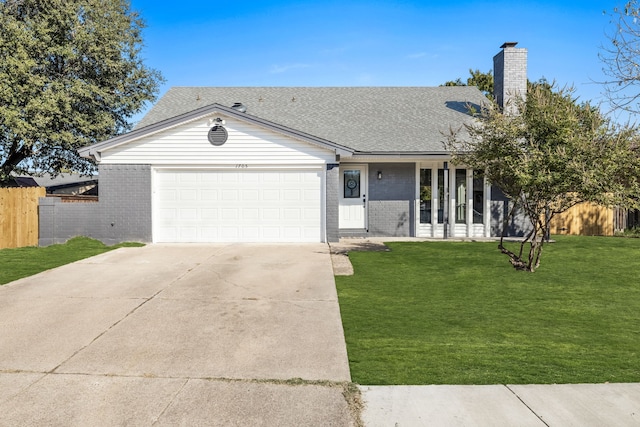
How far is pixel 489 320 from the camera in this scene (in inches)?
225

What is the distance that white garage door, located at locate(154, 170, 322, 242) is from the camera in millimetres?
13234

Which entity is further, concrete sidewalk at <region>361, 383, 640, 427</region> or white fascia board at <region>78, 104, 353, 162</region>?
white fascia board at <region>78, 104, 353, 162</region>

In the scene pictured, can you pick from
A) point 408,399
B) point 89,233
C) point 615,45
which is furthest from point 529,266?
point 89,233

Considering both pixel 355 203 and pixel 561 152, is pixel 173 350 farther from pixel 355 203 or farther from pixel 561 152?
pixel 355 203

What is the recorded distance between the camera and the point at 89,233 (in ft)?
43.0

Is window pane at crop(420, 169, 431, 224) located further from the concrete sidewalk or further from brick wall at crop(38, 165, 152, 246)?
the concrete sidewalk

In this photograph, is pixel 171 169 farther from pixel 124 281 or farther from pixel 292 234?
pixel 124 281

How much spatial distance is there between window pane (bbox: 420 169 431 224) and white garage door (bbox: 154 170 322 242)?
3777 mm

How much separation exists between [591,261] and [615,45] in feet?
16.4

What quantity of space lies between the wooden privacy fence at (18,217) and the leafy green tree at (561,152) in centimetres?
1293

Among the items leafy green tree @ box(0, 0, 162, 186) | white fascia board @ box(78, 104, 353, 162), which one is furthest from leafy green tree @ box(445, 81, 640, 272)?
leafy green tree @ box(0, 0, 162, 186)

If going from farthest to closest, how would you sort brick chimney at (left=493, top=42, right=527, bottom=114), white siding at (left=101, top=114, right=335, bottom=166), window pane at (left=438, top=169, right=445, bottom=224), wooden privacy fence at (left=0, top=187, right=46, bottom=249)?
brick chimney at (left=493, top=42, right=527, bottom=114), window pane at (left=438, top=169, right=445, bottom=224), white siding at (left=101, top=114, right=335, bottom=166), wooden privacy fence at (left=0, top=187, right=46, bottom=249)

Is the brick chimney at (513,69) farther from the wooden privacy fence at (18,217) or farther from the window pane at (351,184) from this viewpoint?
the wooden privacy fence at (18,217)

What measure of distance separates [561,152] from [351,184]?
789 cm
